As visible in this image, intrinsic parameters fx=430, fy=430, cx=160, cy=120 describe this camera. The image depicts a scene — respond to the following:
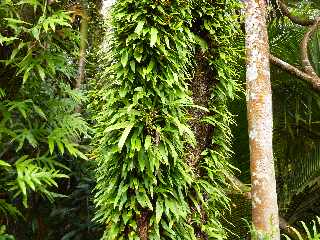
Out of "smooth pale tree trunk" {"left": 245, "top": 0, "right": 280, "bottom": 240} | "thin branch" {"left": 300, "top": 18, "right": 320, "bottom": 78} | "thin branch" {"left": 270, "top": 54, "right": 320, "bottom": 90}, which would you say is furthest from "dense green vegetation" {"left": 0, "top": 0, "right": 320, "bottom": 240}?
"thin branch" {"left": 300, "top": 18, "right": 320, "bottom": 78}

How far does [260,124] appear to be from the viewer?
3008mm

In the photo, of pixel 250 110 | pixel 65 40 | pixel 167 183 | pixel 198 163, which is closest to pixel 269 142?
pixel 250 110

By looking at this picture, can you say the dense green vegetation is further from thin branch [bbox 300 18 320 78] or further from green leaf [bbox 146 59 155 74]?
thin branch [bbox 300 18 320 78]

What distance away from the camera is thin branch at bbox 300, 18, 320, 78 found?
4273mm

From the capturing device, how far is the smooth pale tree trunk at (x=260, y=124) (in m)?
2.90

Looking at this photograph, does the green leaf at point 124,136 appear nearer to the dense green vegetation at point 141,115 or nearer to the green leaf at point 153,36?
the dense green vegetation at point 141,115

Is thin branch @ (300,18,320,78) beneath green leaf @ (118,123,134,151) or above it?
above

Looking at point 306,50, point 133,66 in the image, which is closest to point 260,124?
point 133,66

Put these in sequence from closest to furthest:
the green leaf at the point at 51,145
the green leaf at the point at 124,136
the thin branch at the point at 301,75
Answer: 1. the green leaf at the point at 124,136
2. the green leaf at the point at 51,145
3. the thin branch at the point at 301,75

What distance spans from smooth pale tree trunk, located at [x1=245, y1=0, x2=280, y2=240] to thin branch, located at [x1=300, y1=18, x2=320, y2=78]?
1.29m

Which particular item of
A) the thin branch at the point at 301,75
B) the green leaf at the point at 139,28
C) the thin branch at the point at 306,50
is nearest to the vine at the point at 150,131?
the green leaf at the point at 139,28

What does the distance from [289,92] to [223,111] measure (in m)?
2.36

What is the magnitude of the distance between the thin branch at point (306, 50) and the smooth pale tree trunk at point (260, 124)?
4.24 feet

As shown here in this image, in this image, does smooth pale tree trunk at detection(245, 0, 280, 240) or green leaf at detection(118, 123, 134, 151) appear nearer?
green leaf at detection(118, 123, 134, 151)
